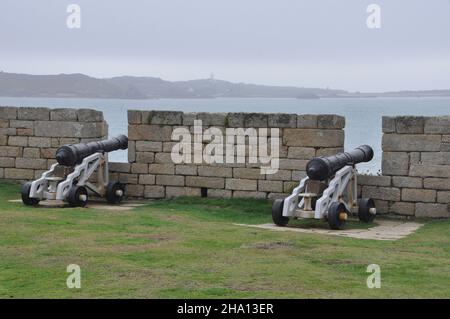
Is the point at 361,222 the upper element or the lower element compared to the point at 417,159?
lower

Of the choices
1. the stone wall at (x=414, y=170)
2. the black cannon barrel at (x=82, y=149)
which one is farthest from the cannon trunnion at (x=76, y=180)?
the stone wall at (x=414, y=170)

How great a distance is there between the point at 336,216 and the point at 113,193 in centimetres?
455

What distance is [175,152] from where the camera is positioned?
15609mm

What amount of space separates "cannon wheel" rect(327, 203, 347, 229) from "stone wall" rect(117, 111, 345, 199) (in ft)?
6.98

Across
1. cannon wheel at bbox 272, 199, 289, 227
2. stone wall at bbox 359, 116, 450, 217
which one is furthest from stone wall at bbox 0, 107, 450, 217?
cannon wheel at bbox 272, 199, 289, 227

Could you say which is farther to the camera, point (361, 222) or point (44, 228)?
point (361, 222)

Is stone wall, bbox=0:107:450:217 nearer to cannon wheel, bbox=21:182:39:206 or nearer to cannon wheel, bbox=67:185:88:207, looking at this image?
cannon wheel, bbox=67:185:88:207

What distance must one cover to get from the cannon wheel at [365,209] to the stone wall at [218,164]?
1.33 metres

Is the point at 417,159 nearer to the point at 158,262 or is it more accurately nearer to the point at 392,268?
the point at 392,268

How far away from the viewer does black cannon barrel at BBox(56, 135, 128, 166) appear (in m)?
14.3

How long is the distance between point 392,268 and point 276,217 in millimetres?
3790

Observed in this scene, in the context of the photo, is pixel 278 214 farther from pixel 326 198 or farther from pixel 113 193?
pixel 113 193

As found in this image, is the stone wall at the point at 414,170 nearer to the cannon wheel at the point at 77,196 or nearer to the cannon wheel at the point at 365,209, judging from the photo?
the cannon wheel at the point at 365,209
